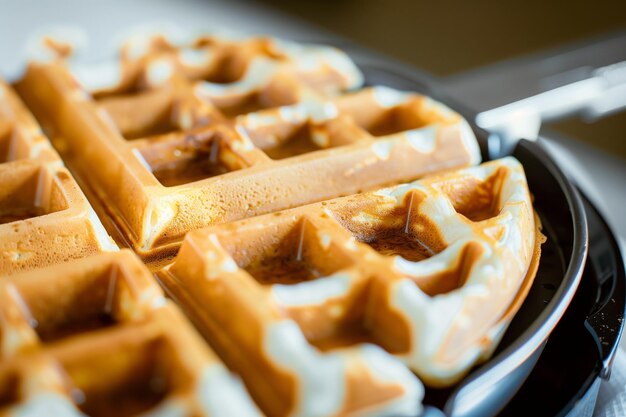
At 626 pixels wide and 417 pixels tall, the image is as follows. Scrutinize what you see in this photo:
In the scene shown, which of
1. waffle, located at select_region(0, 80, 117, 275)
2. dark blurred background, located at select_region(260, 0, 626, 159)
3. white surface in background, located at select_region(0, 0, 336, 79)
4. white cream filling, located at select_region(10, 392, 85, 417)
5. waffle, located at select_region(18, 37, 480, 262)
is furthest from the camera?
dark blurred background, located at select_region(260, 0, 626, 159)

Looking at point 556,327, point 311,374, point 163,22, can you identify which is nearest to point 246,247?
point 311,374

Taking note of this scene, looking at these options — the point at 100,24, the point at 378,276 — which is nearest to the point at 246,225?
the point at 378,276

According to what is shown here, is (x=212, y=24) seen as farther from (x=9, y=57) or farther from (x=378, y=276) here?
(x=378, y=276)

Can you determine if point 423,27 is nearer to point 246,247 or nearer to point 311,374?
point 246,247

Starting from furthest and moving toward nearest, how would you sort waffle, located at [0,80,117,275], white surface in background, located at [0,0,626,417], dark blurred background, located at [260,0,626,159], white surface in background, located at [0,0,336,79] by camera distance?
dark blurred background, located at [260,0,626,159]
white surface in background, located at [0,0,336,79]
white surface in background, located at [0,0,626,417]
waffle, located at [0,80,117,275]

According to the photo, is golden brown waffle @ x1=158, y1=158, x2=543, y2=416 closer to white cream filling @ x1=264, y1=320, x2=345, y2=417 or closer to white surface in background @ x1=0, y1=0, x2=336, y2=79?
white cream filling @ x1=264, y1=320, x2=345, y2=417

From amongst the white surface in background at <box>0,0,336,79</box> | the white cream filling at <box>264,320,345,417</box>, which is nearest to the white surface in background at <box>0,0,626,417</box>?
the white surface in background at <box>0,0,336,79</box>
